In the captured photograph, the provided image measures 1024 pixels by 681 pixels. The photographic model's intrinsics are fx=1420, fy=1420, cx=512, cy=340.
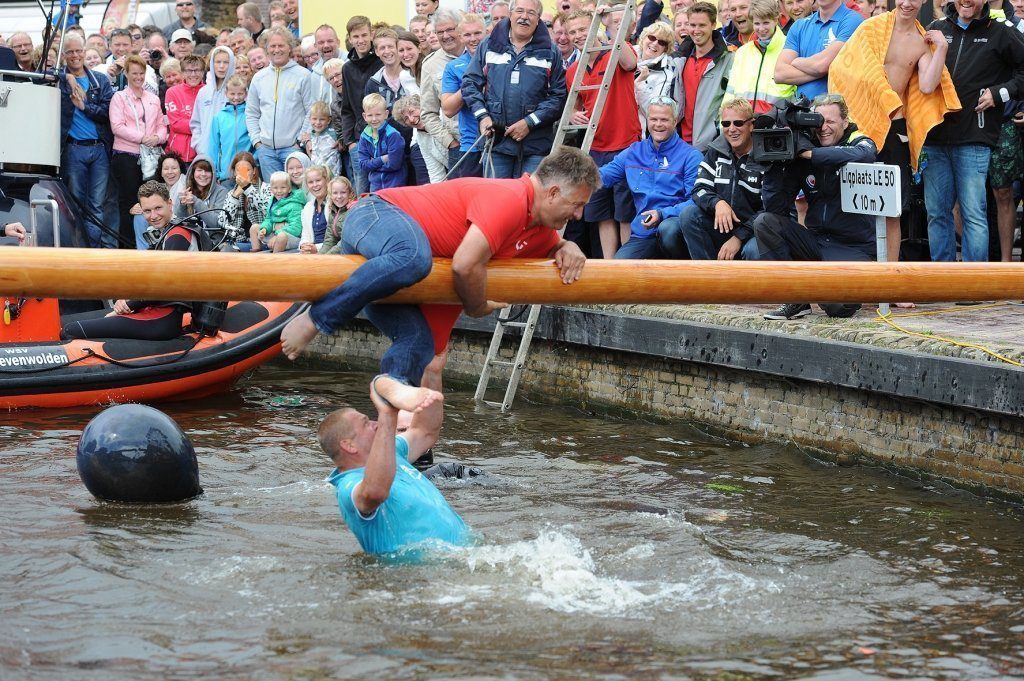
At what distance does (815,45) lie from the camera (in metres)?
10.4

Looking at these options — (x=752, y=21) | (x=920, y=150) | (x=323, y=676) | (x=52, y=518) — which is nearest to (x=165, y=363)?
(x=52, y=518)

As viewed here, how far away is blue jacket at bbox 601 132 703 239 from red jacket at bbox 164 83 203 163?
20.8 feet

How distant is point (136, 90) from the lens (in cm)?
1513

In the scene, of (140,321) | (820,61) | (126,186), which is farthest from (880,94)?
(126,186)

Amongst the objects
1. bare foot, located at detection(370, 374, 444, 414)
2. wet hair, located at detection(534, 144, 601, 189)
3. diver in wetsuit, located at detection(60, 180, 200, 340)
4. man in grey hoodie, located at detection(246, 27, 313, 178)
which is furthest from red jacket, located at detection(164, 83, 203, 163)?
bare foot, located at detection(370, 374, 444, 414)

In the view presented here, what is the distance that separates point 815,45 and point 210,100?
736 cm

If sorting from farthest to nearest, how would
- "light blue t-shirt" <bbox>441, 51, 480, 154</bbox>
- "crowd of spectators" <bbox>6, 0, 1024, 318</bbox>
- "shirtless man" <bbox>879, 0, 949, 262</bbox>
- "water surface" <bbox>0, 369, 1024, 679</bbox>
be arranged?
1. "light blue t-shirt" <bbox>441, 51, 480, 154</bbox>
2. "crowd of spectators" <bbox>6, 0, 1024, 318</bbox>
3. "shirtless man" <bbox>879, 0, 949, 262</bbox>
4. "water surface" <bbox>0, 369, 1024, 679</bbox>

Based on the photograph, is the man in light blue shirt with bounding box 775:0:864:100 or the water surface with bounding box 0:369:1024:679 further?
the man in light blue shirt with bounding box 775:0:864:100

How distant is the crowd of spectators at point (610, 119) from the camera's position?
32.2 ft

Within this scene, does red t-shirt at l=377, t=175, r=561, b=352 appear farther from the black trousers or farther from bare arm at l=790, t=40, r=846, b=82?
the black trousers

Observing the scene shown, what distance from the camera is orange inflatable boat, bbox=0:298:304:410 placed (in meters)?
11.1

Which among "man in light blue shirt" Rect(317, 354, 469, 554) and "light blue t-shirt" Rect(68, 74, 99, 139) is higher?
"light blue t-shirt" Rect(68, 74, 99, 139)

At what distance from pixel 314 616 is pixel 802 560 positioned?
7.84 ft

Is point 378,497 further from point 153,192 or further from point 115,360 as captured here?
point 153,192
